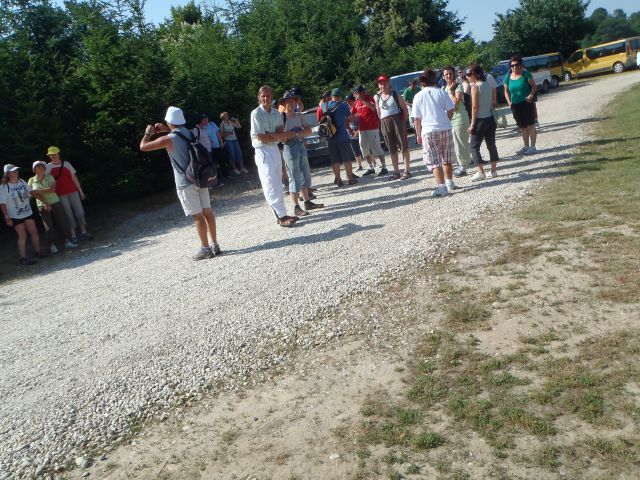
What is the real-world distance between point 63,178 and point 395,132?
245 inches

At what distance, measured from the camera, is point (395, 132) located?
446 inches

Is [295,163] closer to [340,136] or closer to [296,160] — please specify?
[296,160]

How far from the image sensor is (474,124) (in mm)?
10250

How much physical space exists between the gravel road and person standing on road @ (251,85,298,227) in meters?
0.67

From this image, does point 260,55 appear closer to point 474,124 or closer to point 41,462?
point 474,124

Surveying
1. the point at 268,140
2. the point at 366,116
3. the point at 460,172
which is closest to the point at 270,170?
the point at 268,140

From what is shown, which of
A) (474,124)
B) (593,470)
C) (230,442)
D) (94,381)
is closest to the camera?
(593,470)

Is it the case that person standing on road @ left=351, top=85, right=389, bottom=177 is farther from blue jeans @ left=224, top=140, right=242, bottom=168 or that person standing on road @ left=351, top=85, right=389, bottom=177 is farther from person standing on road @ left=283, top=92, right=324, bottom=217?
blue jeans @ left=224, top=140, right=242, bottom=168

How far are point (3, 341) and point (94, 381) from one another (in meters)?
2.14

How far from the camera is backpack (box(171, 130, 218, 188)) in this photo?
8.01 m

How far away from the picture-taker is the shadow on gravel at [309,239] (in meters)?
8.36

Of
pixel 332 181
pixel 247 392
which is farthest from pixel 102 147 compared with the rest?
pixel 247 392

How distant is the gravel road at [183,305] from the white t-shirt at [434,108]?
1091mm

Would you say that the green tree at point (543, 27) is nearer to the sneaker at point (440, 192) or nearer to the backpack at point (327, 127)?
the backpack at point (327, 127)
